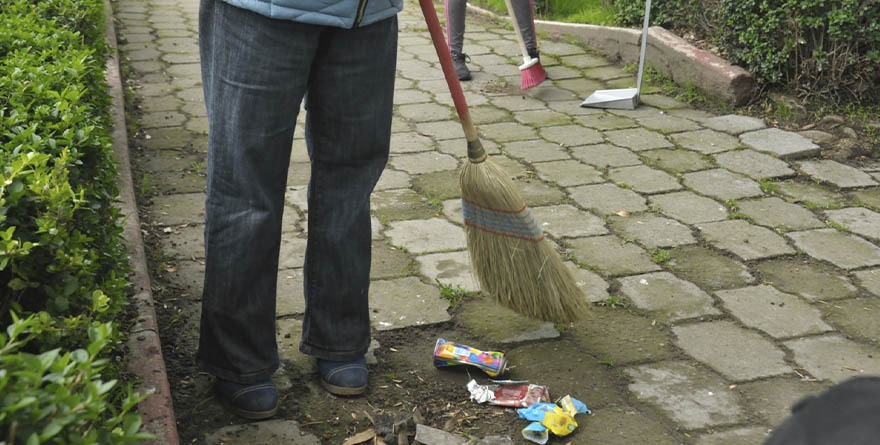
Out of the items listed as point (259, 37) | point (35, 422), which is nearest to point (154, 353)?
point (259, 37)

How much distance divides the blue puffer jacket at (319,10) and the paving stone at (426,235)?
163cm

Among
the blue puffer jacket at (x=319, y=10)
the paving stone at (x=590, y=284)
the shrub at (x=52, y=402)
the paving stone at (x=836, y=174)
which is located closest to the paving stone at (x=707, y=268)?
the paving stone at (x=590, y=284)

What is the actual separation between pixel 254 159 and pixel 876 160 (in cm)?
378

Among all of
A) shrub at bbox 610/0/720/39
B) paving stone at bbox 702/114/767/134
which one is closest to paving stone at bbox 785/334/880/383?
paving stone at bbox 702/114/767/134

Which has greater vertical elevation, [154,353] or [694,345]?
[154,353]

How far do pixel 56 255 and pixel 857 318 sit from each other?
105 inches

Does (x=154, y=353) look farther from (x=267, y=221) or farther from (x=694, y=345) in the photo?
(x=694, y=345)

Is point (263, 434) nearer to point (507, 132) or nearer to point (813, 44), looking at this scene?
point (507, 132)

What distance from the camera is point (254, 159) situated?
8.46ft

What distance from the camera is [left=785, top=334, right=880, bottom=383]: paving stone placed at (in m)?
3.16

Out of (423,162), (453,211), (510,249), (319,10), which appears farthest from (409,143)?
(319,10)

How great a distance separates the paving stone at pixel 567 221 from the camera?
14.0 ft

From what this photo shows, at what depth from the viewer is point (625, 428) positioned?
2.86 metres

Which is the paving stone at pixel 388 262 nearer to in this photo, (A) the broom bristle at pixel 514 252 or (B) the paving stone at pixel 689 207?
(A) the broom bristle at pixel 514 252
